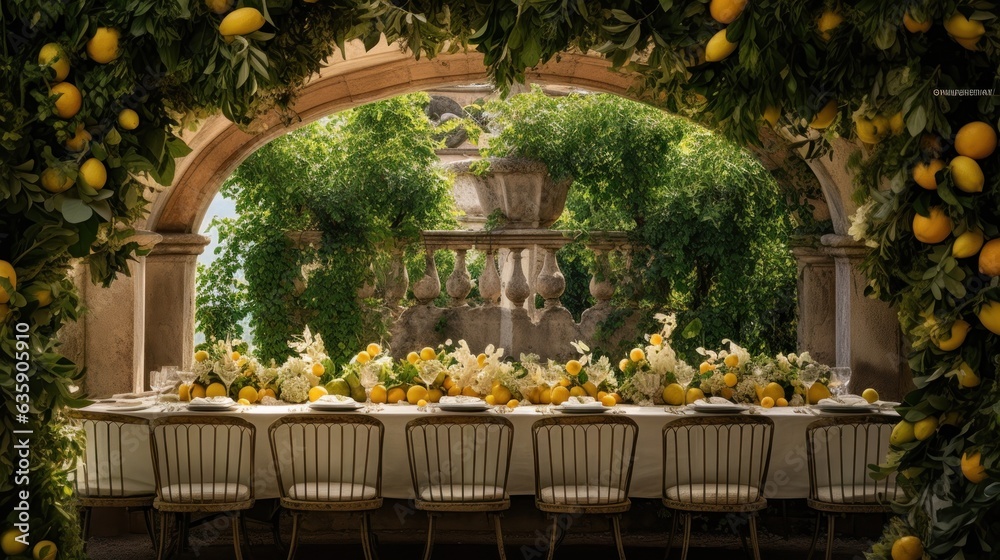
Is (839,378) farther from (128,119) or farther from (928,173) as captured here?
(128,119)

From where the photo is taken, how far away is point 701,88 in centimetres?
333

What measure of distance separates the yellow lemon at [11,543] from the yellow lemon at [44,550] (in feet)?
0.13

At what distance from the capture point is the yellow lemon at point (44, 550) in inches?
132

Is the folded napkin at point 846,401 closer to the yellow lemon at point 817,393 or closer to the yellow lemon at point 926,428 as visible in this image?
the yellow lemon at point 817,393

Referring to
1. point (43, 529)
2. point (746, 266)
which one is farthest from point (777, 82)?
point (746, 266)

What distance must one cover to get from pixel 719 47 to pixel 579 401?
11.6 feet

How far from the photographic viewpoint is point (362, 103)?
799 cm

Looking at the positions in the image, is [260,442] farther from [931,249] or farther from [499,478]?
[931,249]

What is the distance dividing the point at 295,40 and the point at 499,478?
10.5 ft

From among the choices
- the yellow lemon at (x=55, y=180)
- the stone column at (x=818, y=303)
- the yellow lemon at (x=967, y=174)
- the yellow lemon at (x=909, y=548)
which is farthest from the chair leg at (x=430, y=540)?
the stone column at (x=818, y=303)

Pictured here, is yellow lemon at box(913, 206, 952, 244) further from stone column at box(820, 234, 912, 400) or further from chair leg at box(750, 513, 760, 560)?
stone column at box(820, 234, 912, 400)

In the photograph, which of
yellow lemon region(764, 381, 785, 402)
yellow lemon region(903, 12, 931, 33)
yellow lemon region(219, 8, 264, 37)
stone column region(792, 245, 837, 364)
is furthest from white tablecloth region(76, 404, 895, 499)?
yellow lemon region(903, 12, 931, 33)

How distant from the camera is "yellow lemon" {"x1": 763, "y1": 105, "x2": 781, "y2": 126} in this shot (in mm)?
3268

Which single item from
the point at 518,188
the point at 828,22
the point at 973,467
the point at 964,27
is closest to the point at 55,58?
the point at 828,22
